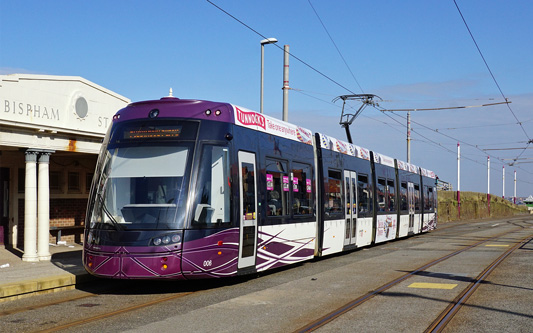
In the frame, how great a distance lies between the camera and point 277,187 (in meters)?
13.3

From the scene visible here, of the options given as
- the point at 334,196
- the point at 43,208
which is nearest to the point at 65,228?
the point at 43,208

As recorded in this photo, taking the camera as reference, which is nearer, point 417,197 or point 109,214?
point 109,214

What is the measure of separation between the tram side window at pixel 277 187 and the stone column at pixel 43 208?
23.8 ft

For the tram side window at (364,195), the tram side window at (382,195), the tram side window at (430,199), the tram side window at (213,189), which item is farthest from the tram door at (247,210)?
the tram side window at (430,199)

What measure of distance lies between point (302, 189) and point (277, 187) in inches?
61.7

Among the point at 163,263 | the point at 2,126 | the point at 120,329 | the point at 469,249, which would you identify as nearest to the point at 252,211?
the point at 163,263

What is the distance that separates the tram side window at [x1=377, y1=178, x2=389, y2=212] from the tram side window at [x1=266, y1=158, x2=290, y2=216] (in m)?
8.74

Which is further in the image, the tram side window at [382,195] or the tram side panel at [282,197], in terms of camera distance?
the tram side window at [382,195]

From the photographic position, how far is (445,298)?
33.4 ft

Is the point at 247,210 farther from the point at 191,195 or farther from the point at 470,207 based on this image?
the point at 470,207

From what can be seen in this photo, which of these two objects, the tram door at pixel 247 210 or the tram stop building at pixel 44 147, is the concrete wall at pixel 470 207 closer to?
the tram stop building at pixel 44 147

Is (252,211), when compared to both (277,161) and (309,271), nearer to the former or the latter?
(277,161)

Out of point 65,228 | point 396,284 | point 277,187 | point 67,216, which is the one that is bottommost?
point 396,284

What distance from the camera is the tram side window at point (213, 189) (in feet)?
35.0
